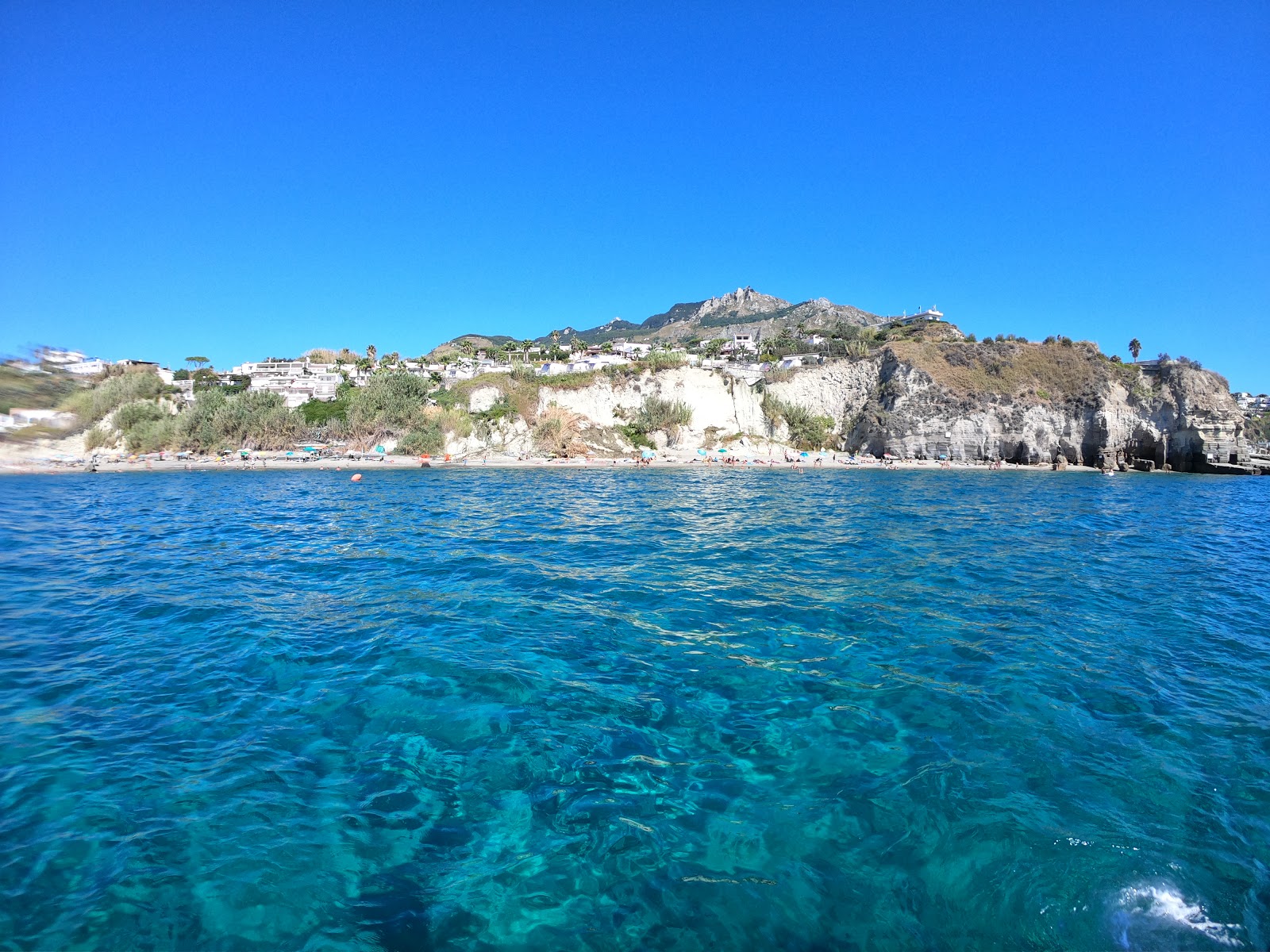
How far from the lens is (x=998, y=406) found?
5947cm

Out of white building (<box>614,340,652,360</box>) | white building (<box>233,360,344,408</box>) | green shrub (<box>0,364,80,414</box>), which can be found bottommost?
green shrub (<box>0,364,80,414</box>)

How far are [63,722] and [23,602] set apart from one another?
6.24 metres

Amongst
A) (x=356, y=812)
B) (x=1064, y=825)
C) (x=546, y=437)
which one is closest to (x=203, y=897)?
(x=356, y=812)

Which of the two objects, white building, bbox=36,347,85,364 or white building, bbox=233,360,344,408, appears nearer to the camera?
white building, bbox=36,347,85,364

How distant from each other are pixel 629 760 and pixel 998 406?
67.5 m

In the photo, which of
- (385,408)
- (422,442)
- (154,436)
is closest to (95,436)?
(422,442)

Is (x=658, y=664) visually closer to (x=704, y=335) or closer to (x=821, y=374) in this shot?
(x=821, y=374)

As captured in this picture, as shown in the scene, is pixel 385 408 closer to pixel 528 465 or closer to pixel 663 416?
pixel 528 465

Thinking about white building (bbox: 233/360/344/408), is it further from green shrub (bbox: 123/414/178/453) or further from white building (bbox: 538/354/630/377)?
white building (bbox: 538/354/630/377)

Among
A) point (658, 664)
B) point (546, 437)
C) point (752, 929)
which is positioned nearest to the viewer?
point (752, 929)

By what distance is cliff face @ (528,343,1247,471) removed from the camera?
5671 cm

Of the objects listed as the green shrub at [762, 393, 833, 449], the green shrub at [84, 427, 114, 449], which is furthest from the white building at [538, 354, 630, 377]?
the green shrub at [84, 427, 114, 449]

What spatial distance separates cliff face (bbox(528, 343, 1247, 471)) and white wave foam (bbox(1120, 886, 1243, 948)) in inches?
2246

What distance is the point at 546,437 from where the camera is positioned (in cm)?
5688
